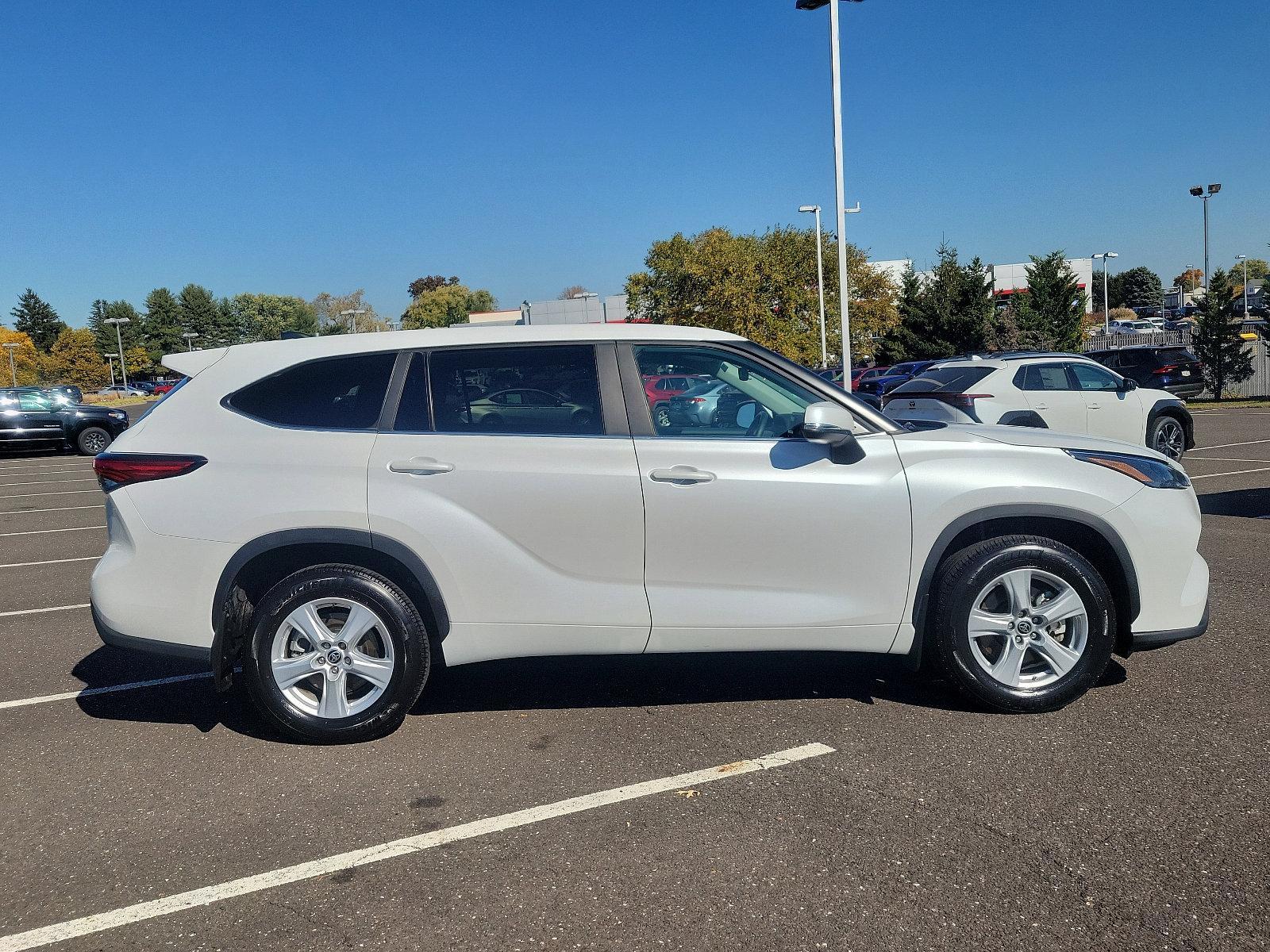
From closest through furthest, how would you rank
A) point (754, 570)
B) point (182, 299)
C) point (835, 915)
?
point (835, 915), point (754, 570), point (182, 299)

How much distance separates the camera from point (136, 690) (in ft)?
17.7

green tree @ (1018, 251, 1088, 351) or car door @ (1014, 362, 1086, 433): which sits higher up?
green tree @ (1018, 251, 1088, 351)

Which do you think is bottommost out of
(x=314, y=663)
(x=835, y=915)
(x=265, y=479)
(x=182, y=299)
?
(x=835, y=915)

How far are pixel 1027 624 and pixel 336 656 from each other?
2888 mm

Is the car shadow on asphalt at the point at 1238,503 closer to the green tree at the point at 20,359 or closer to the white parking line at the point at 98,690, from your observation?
the white parking line at the point at 98,690

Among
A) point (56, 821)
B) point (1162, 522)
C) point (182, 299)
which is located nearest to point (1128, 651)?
point (1162, 522)

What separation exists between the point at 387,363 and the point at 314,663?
1.31 meters

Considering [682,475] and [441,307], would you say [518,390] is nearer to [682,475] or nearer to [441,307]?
[682,475]

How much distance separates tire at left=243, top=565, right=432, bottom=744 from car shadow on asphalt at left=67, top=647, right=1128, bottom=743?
31 centimetres

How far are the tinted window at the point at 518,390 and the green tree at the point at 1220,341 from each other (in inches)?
1257

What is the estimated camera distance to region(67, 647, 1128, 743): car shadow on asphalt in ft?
16.1

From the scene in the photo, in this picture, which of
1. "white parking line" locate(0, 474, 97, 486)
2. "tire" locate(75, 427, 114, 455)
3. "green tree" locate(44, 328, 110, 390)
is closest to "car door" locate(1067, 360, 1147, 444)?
"white parking line" locate(0, 474, 97, 486)

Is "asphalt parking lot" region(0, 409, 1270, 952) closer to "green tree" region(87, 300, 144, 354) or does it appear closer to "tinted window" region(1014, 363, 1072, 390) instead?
"tinted window" region(1014, 363, 1072, 390)

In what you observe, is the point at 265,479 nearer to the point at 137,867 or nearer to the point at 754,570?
the point at 137,867
